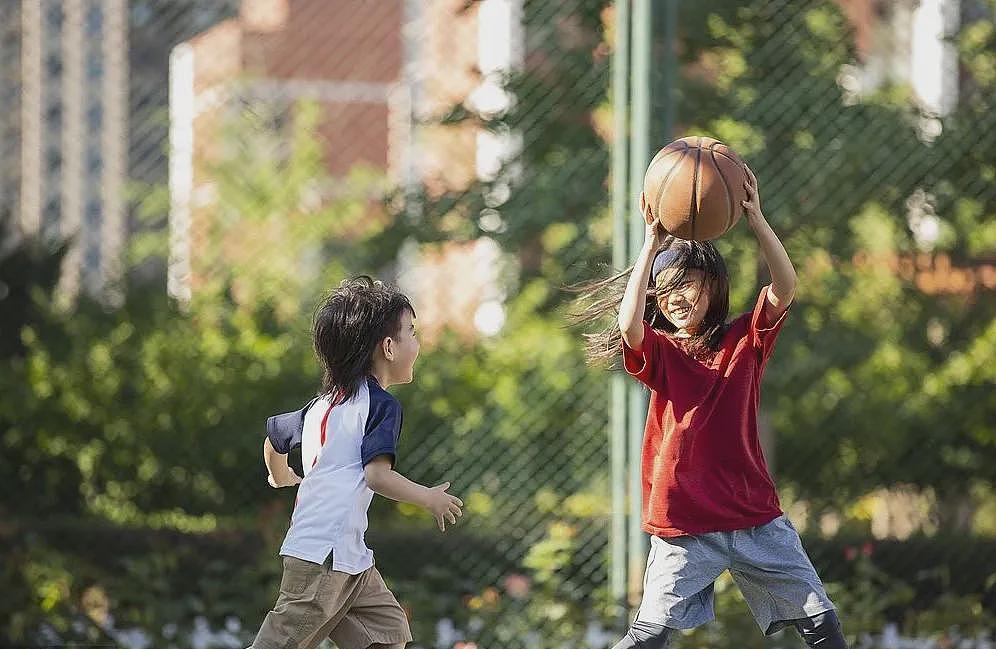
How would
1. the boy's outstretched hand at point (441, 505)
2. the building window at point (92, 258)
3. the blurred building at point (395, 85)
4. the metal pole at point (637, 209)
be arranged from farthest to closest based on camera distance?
1. the building window at point (92, 258)
2. the blurred building at point (395, 85)
3. the metal pole at point (637, 209)
4. the boy's outstretched hand at point (441, 505)

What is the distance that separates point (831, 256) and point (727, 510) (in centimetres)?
296

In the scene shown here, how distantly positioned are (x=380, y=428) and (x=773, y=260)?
0.96 meters

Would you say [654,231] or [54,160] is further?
[54,160]

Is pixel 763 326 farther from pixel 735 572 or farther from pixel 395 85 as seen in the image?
pixel 395 85

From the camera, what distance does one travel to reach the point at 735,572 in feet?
12.4

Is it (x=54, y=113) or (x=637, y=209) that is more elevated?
(x=54, y=113)

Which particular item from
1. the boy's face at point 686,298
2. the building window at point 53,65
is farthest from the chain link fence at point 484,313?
the boy's face at point 686,298

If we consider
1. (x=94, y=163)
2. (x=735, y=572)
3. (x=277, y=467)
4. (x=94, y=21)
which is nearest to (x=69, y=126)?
(x=94, y=163)

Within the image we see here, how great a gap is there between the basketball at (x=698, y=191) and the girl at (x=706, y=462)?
0.04 metres

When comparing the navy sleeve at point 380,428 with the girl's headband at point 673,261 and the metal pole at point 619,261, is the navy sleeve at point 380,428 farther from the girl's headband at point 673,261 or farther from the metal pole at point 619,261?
the metal pole at point 619,261

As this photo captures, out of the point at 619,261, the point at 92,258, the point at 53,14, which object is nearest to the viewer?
the point at 619,261

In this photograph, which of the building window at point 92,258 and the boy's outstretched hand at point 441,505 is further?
the building window at point 92,258

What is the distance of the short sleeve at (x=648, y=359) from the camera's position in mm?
3662

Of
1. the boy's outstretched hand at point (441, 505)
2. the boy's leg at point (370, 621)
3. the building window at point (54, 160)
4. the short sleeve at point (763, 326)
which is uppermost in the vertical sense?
the building window at point (54, 160)
